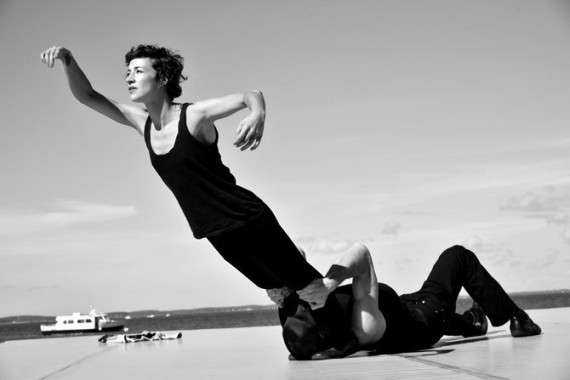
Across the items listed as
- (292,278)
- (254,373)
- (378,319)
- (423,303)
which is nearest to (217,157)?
(292,278)

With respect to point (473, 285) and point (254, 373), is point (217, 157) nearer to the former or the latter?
point (254, 373)

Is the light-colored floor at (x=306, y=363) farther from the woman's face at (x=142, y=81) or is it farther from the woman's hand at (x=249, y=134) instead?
the woman's face at (x=142, y=81)

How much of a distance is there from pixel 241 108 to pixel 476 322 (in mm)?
2584

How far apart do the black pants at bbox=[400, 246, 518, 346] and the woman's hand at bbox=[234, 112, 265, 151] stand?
71.6 inches

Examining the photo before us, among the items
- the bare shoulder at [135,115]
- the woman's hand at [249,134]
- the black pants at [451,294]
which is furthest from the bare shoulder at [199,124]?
Answer: the black pants at [451,294]

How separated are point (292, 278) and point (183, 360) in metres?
1.11

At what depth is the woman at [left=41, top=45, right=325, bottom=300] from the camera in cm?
346

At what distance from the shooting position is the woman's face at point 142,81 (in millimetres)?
3594

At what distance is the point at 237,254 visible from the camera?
3.63 meters

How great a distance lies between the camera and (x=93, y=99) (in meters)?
3.84

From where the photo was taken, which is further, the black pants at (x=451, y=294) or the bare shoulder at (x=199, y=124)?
the black pants at (x=451, y=294)

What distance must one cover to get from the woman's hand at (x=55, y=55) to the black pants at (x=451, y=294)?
7.70ft

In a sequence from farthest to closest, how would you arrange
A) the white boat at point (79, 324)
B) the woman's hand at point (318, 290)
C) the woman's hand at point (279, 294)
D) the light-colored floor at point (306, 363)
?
the white boat at point (79, 324)
the woman's hand at point (279, 294)
the woman's hand at point (318, 290)
the light-colored floor at point (306, 363)

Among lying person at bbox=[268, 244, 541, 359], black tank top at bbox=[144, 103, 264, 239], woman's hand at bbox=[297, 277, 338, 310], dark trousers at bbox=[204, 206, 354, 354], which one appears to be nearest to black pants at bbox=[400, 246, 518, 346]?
lying person at bbox=[268, 244, 541, 359]
